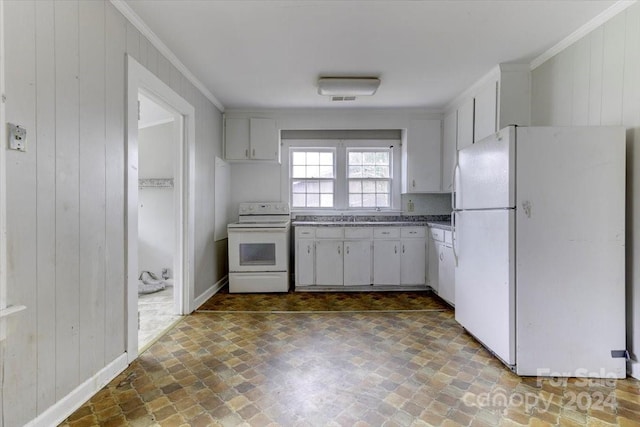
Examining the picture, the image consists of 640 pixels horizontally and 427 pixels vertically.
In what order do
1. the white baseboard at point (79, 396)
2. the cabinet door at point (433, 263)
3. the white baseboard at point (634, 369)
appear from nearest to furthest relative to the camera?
the white baseboard at point (79, 396) < the white baseboard at point (634, 369) < the cabinet door at point (433, 263)

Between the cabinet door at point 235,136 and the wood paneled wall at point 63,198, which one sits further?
the cabinet door at point 235,136

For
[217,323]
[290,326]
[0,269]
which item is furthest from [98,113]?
[290,326]

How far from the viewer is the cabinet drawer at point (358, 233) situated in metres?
3.98

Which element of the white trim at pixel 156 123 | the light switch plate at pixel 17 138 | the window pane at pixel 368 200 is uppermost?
the white trim at pixel 156 123

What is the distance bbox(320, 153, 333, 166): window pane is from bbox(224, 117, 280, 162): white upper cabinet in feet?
2.52

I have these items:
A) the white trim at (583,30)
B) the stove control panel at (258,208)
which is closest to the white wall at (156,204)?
the stove control panel at (258,208)

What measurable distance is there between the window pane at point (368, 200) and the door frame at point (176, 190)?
8.22 ft

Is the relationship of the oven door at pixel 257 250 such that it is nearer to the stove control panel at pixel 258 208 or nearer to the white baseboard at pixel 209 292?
the white baseboard at pixel 209 292

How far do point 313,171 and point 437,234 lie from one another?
2.05m

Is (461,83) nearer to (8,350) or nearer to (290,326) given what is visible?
(290,326)

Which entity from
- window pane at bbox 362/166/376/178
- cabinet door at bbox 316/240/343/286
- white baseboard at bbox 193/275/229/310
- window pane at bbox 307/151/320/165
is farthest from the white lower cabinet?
white baseboard at bbox 193/275/229/310

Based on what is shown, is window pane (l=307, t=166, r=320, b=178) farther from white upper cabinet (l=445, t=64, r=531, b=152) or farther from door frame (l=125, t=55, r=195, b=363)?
white upper cabinet (l=445, t=64, r=531, b=152)

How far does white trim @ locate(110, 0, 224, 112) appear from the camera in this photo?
200 centimetres

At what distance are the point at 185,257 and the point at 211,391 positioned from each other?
1.59 m
